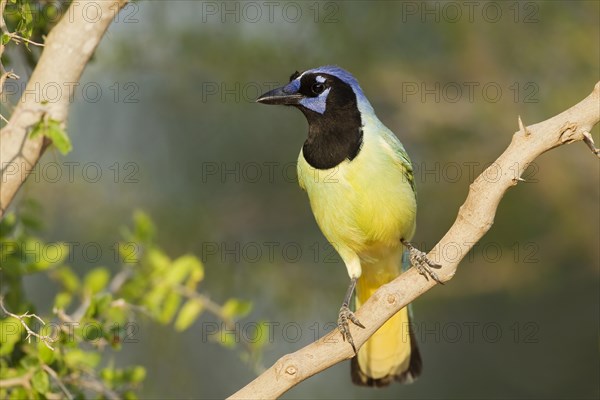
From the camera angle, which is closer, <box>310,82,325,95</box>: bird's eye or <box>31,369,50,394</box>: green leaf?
<box>31,369,50,394</box>: green leaf

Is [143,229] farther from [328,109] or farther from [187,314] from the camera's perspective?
[328,109]

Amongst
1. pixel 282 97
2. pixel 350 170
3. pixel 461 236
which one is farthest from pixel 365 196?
pixel 461 236

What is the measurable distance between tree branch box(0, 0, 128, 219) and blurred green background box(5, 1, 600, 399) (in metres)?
2.35

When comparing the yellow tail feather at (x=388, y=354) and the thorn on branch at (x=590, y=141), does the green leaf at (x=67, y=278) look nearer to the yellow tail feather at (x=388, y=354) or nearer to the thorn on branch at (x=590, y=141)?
the yellow tail feather at (x=388, y=354)

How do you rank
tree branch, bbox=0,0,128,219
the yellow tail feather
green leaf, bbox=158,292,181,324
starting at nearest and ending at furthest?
tree branch, bbox=0,0,128,219
green leaf, bbox=158,292,181,324
the yellow tail feather

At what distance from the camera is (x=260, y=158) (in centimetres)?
532

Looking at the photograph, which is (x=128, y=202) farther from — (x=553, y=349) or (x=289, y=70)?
(x=553, y=349)

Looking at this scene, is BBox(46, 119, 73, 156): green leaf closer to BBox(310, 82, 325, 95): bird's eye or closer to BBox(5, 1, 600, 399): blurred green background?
BBox(310, 82, 325, 95): bird's eye

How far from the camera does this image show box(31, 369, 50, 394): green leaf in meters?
2.55

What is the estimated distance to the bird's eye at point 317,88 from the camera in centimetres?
341

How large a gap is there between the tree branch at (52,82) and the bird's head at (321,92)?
3.13 ft

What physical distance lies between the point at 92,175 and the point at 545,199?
8.29 feet

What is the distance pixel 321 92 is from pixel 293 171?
1911 mm

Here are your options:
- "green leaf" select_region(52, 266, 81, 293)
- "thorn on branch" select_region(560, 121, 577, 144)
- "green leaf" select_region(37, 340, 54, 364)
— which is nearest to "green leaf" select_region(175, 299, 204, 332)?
"green leaf" select_region(52, 266, 81, 293)
